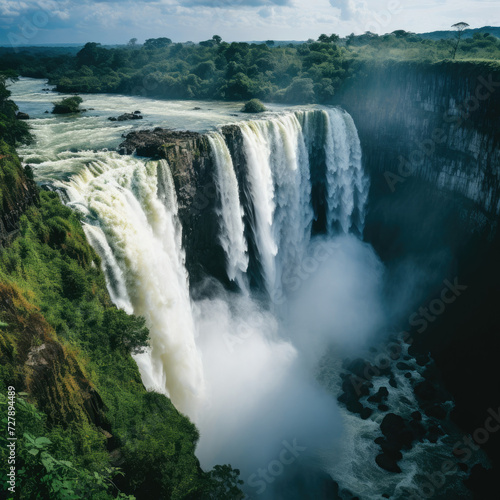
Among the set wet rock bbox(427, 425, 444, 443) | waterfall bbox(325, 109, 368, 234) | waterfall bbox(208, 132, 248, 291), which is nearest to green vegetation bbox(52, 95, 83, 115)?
waterfall bbox(208, 132, 248, 291)

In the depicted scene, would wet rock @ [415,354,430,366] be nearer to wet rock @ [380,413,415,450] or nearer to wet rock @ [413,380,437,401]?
wet rock @ [413,380,437,401]

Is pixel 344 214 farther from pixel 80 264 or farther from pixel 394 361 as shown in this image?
pixel 80 264

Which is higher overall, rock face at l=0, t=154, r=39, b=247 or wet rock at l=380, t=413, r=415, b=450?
rock face at l=0, t=154, r=39, b=247

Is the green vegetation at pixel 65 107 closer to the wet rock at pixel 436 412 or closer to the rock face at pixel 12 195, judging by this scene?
the rock face at pixel 12 195

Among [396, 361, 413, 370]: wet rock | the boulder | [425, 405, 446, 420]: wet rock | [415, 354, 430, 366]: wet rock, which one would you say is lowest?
[415, 354, 430, 366]: wet rock

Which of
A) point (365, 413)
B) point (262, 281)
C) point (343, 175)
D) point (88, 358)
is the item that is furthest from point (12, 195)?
point (343, 175)

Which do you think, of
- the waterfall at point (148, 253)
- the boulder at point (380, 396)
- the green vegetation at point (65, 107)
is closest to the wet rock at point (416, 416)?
the boulder at point (380, 396)

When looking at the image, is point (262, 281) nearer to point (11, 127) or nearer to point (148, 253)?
point (148, 253)
